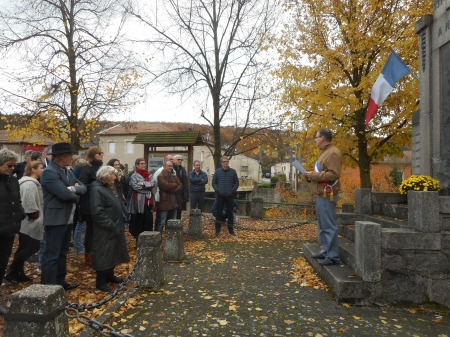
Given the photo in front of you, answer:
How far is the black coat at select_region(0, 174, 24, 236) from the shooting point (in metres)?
4.48

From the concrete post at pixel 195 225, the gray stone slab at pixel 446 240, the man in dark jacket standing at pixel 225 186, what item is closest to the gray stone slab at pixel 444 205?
the gray stone slab at pixel 446 240

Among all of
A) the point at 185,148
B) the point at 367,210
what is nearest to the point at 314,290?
the point at 367,210

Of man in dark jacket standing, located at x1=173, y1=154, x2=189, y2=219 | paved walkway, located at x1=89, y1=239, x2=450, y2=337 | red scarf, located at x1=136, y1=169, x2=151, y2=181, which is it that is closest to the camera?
paved walkway, located at x1=89, y1=239, x2=450, y2=337

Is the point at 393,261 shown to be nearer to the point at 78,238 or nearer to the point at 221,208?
the point at 78,238

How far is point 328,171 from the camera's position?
18.7ft

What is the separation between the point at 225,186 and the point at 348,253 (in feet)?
16.1

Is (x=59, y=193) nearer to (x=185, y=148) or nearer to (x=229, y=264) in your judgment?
(x=229, y=264)

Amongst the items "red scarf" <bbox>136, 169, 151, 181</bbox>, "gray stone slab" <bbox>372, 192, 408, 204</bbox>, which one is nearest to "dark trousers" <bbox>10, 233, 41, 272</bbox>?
"red scarf" <bbox>136, 169, 151, 181</bbox>

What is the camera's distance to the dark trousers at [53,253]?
5160 millimetres

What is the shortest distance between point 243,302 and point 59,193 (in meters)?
2.76

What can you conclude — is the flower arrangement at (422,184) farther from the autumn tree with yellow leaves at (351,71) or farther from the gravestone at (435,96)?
the autumn tree with yellow leaves at (351,71)

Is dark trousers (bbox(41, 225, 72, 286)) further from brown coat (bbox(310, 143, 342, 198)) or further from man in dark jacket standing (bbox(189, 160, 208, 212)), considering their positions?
man in dark jacket standing (bbox(189, 160, 208, 212))

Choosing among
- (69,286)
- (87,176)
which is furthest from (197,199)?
(69,286)

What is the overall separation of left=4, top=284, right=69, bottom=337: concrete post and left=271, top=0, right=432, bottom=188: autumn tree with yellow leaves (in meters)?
10.6
